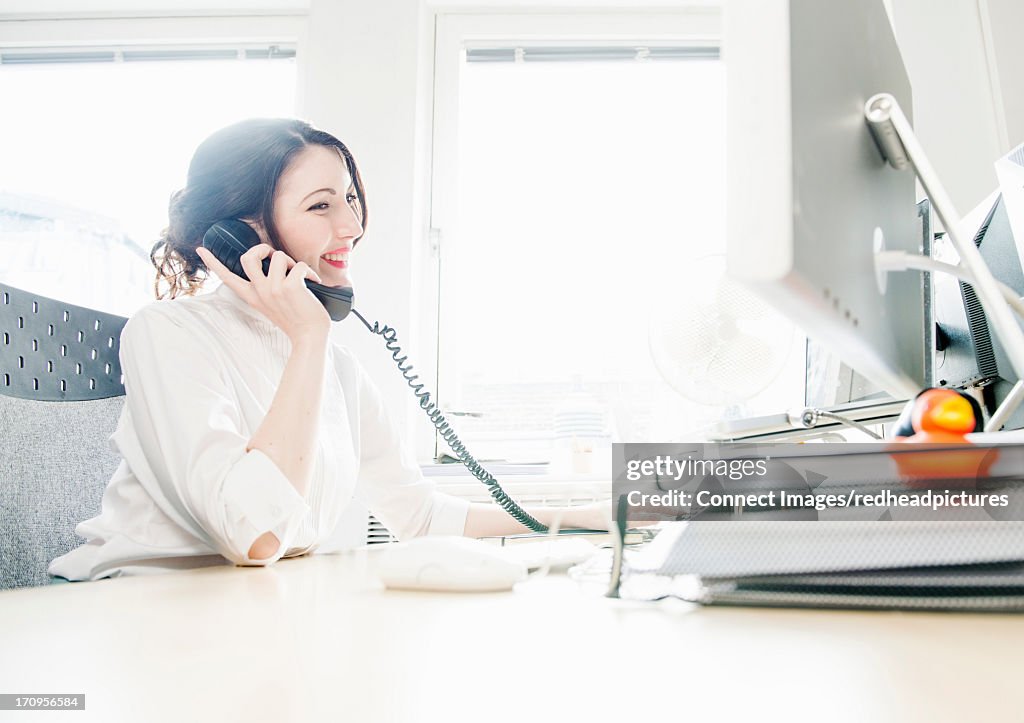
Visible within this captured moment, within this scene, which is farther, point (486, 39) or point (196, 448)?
point (486, 39)

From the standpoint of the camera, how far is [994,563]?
15.8 inches

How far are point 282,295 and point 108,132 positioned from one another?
2.04m

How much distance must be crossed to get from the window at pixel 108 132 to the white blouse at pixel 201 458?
1578mm

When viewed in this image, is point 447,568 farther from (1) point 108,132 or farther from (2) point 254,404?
(1) point 108,132

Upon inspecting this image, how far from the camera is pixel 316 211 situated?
130 centimetres

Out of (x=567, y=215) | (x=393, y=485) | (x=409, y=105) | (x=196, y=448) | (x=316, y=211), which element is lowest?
(x=393, y=485)

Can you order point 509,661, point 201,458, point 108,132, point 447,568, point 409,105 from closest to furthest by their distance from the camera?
point 509,661 → point 447,568 → point 201,458 → point 409,105 → point 108,132

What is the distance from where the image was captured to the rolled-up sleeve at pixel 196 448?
0.85m

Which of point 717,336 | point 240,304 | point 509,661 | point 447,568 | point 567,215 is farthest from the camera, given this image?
point 567,215

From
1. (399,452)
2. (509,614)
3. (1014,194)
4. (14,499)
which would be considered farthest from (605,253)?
(509,614)

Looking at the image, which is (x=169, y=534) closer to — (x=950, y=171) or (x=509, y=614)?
(x=509, y=614)

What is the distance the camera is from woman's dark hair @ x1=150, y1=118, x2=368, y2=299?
125cm

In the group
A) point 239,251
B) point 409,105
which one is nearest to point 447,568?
point 239,251

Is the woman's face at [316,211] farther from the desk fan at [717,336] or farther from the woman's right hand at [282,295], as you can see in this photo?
the desk fan at [717,336]
